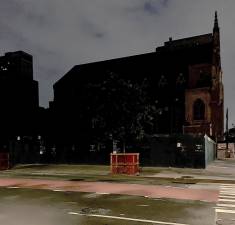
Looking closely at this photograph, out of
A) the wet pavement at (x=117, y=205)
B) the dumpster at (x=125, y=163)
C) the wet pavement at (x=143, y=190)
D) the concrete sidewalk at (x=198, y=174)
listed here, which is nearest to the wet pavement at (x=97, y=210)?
the wet pavement at (x=117, y=205)

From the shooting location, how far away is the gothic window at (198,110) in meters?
57.7

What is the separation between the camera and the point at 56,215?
1170 centimetres

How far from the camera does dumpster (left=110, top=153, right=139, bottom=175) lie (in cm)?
2728

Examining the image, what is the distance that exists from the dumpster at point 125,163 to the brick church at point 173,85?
63.5 feet

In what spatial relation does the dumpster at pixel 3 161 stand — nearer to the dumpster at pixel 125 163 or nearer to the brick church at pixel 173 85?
the dumpster at pixel 125 163

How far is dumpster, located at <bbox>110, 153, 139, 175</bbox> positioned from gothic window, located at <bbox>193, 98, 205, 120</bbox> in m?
32.5

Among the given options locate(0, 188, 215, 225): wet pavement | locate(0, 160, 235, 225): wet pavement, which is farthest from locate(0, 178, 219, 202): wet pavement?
locate(0, 188, 215, 225): wet pavement

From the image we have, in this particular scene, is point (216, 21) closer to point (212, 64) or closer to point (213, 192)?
point (212, 64)

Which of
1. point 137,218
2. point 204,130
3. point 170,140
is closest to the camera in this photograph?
point 137,218

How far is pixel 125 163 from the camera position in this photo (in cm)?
2759

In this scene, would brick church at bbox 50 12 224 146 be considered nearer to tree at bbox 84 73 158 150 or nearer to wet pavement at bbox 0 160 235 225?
tree at bbox 84 73 158 150

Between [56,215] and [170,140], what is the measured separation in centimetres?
2458

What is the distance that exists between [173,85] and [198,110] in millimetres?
7957

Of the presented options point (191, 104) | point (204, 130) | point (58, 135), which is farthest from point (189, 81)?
point (58, 135)
